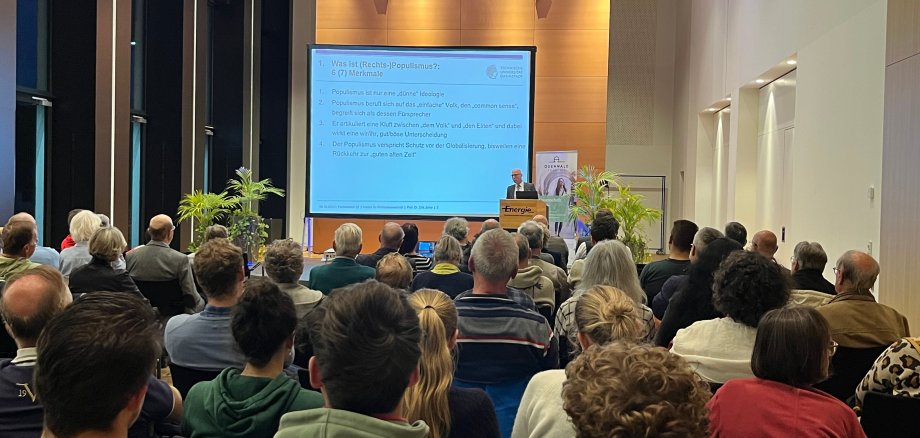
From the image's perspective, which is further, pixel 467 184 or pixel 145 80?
pixel 467 184

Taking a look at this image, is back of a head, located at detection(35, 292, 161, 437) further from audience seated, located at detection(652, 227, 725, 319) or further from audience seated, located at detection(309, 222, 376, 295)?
audience seated, located at detection(309, 222, 376, 295)

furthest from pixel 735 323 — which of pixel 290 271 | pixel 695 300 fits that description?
pixel 290 271

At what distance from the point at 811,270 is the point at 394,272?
2.28m

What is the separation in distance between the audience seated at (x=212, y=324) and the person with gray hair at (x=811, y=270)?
3.01m

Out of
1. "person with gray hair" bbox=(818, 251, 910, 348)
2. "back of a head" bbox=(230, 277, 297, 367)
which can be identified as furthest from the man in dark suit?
"back of a head" bbox=(230, 277, 297, 367)

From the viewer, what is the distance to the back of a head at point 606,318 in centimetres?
248

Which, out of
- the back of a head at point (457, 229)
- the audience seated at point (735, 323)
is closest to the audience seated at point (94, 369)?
the audience seated at point (735, 323)

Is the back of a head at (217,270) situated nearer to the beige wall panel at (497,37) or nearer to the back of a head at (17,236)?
the back of a head at (17,236)

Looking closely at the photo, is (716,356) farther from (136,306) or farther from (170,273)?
(170,273)

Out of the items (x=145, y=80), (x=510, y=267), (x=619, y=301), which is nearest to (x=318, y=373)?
(x=619, y=301)

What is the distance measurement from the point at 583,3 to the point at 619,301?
11.0m

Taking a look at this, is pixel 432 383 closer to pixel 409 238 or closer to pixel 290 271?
pixel 290 271

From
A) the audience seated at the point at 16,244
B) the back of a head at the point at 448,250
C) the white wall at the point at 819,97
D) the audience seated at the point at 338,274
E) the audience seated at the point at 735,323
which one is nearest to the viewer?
the audience seated at the point at 735,323

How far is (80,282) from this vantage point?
4.61 metres
